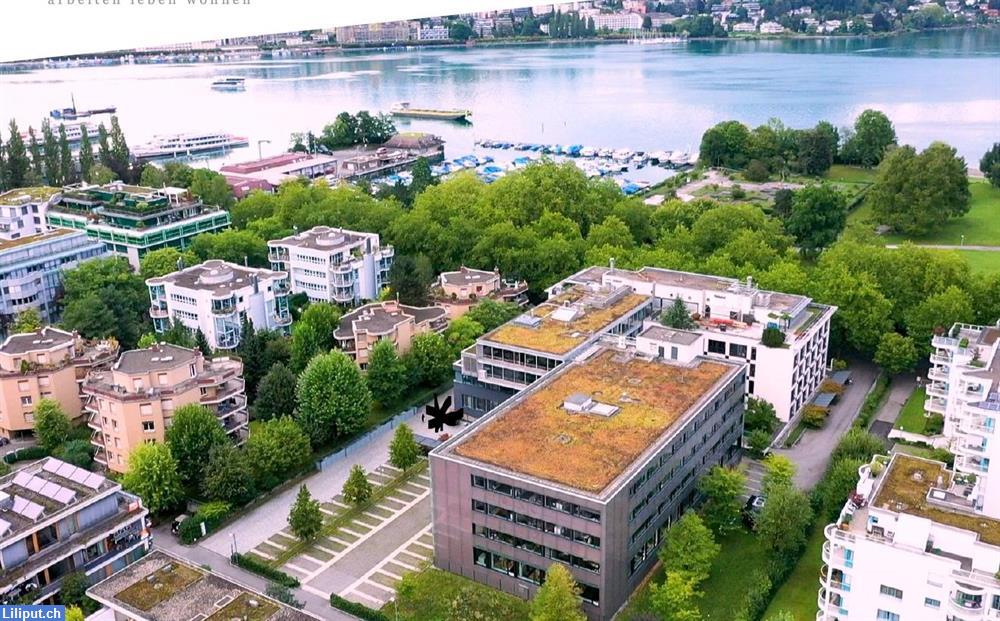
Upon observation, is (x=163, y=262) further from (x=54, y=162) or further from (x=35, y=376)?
(x=54, y=162)

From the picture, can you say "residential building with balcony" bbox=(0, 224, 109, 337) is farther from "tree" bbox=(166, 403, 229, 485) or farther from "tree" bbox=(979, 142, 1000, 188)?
"tree" bbox=(979, 142, 1000, 188)

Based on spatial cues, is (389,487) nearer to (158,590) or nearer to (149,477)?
(149,477)

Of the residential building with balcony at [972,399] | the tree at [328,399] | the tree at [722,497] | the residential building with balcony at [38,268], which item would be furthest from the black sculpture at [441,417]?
the residential building with balcony at [38,268]

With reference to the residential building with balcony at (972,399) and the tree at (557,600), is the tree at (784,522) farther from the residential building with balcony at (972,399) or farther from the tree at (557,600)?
the tree at (557,600)

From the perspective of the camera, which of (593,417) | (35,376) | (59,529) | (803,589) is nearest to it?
(59,529)

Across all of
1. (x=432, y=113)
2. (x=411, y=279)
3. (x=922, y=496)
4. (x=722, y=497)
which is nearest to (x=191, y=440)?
(x=411, y=279)

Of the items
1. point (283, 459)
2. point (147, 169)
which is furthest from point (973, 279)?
point (147, 169)

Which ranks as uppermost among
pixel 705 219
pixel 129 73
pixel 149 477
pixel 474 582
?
pixel 129 73
